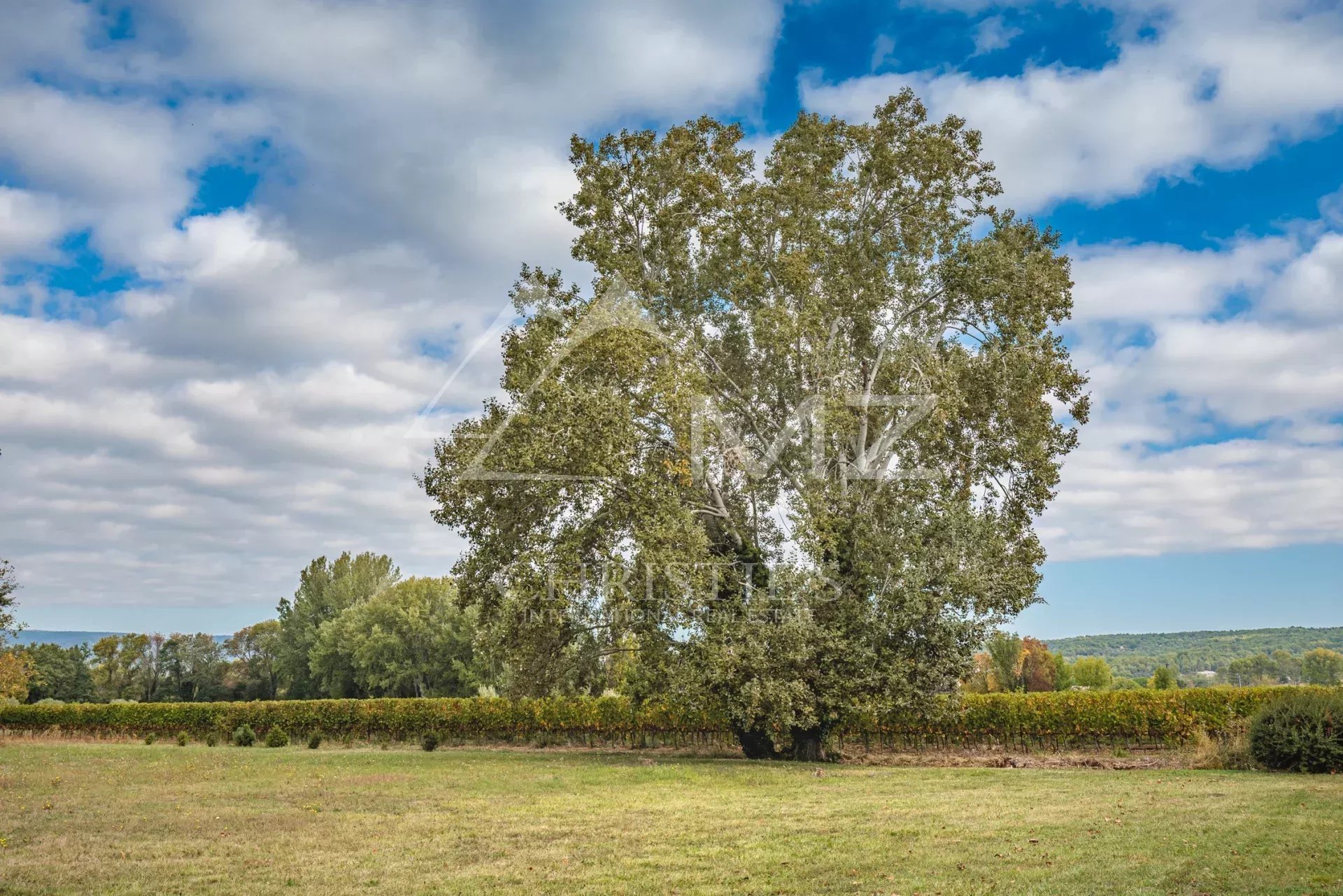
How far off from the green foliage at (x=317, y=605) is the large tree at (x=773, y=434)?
4173cm

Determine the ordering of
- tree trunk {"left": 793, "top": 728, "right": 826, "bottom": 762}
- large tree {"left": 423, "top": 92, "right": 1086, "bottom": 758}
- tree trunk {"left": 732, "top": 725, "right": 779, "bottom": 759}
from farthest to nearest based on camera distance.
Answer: tree trunk {"left": 732, "top": 725, "right": 779, "bottom": 759} < tree trunk {"left": 793, "top": 728, "right": 826, "bottom": 762} < large tree {"left": 423, "top": 92, "right": 1086, "bottom": 758}

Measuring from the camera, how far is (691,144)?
76.3 feet

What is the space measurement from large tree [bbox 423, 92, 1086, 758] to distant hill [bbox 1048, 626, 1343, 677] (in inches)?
2653

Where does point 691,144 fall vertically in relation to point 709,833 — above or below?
above

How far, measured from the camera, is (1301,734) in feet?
53.5

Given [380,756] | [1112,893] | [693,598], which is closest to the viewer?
[1112,893]

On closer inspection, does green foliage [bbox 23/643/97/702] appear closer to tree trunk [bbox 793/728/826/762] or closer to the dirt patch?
tree trunk [bbox 793/728/826/762]

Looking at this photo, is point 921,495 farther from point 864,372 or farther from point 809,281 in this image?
point 809,281

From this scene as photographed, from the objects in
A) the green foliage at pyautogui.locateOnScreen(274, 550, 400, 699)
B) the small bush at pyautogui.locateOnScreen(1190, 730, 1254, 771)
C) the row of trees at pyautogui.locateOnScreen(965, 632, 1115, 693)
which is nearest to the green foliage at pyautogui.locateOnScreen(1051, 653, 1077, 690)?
the row of trees at pyautogui.locateOnScreen(965, 632, 1115, 693)

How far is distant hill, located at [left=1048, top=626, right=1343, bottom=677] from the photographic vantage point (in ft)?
289

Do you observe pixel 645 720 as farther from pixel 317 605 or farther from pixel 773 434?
pixel 317 605

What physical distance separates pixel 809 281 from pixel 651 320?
4160 millimetres

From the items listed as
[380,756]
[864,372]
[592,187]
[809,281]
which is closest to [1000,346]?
[864,372]

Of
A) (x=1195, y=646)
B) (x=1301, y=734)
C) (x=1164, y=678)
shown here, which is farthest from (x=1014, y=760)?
(x=1195, y=646)
